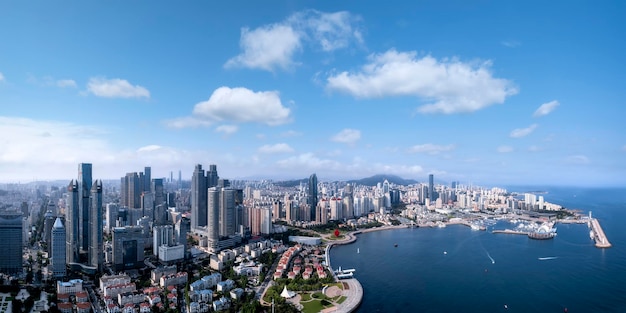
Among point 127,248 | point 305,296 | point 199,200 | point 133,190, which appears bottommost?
point 305,296

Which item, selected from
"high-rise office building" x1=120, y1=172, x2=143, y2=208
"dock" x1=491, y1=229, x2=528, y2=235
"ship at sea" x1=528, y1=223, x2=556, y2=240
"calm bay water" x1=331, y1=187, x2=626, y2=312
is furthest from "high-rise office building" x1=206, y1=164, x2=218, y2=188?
"ship at sea" x1=528, y1=223, x2=556, y2=240

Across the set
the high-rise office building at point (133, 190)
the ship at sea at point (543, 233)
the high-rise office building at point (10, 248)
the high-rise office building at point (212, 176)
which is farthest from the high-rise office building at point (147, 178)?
the ship at sea at point (543, 233)

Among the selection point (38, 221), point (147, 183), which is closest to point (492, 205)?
point (147, 183)

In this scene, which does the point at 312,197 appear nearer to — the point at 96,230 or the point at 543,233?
the point at 543,233

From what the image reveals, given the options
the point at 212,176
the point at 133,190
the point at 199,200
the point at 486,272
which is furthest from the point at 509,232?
the point at 133,190

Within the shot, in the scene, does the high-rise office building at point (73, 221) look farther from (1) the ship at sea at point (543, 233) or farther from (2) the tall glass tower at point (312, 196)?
(1) the ship at sea at point (543, 233)
